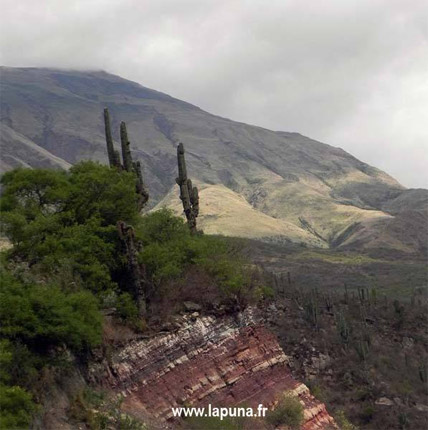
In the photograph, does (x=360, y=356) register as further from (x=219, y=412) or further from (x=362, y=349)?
(x=219, y=412)

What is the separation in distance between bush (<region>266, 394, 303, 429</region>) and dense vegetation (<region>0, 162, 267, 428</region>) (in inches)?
194

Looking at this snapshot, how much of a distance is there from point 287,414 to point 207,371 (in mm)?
4069

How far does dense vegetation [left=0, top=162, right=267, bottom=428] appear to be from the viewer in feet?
60.1

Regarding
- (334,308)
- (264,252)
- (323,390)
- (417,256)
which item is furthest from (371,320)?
(417,256)

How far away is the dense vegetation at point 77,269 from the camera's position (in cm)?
1833

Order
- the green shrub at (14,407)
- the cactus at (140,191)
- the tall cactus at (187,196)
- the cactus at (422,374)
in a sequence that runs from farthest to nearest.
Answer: the cactus at (422,374) < the tall cactus at (187,196) < the cactus at (140,191) < the green shrub at (14,407)

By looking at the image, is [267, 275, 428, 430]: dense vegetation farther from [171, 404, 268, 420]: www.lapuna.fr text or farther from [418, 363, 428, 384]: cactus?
[171, 404, 268, 420]: www.lapuna.fr text

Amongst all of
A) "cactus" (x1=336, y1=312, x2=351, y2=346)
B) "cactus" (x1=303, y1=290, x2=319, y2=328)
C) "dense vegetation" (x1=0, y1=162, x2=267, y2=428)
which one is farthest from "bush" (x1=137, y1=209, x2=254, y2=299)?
"cactus" (x1=303, y1=290, x2=319, y2=328)

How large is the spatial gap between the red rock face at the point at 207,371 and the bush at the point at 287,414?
63cm

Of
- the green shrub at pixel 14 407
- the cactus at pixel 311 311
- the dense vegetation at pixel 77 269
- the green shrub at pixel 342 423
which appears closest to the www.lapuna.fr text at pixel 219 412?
the dense vegetation at pixel 77 269

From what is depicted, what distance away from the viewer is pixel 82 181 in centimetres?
2847

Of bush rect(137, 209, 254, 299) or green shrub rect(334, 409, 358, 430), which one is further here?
green shrub rect(334, 409, 358, 430)

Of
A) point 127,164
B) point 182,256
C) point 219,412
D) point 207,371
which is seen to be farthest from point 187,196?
point 219,412

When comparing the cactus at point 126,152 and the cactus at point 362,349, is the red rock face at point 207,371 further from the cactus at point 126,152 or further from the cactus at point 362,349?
the cactus at point 362,349
